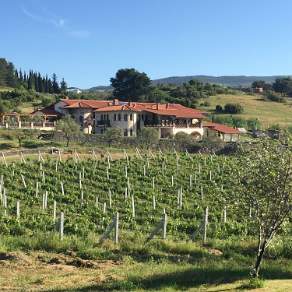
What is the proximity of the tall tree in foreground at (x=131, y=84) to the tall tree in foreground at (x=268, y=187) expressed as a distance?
105 meters

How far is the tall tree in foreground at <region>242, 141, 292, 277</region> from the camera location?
47.7 ft

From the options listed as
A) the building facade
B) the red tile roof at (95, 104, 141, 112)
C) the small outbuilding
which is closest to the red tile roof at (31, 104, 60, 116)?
the building facade

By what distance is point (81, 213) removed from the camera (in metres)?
27.5

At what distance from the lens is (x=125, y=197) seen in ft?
108

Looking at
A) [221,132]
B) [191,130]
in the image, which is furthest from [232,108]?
[191,130]

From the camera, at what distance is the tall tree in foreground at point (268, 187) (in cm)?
1453

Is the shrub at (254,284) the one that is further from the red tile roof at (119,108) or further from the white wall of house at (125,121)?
the red tile roof at (119,108)

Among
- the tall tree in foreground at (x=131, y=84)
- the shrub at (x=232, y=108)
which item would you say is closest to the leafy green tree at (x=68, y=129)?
the tall tree in foreground at (x=131, y=84)

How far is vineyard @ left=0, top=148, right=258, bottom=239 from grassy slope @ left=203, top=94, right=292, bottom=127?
6861 cm

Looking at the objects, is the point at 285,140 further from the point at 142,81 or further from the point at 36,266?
the point at 142,81

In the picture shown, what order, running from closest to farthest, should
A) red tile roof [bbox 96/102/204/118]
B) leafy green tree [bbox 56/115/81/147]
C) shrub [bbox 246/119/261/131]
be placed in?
leafy green tree [bbox 56/115/81/147], red tile roof [bbox 96/102/204/118], shrub [bbox 246/119/261/131]

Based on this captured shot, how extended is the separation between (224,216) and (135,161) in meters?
22.4

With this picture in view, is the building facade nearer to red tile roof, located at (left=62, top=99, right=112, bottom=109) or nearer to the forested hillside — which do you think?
red tile roof, located at (left=62, top=99, right=112, bottom=109)

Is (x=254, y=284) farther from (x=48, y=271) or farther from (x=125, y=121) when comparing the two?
(x=125, y=121)
